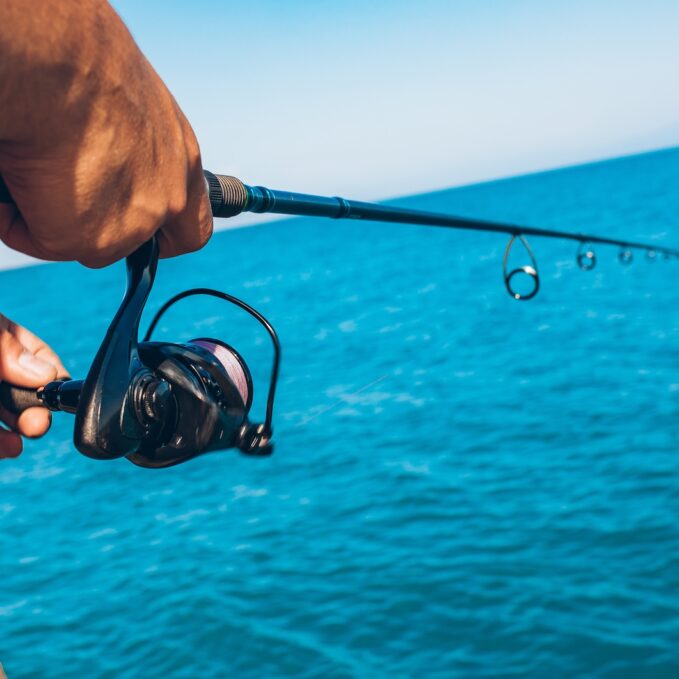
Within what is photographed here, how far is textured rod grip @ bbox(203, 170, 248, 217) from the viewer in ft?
5.27

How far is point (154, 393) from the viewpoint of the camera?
1359mm

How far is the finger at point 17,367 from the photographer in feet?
4.52

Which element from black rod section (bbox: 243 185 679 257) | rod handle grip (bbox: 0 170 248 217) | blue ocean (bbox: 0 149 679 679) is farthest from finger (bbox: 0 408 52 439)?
blue ocean (bbox: 0 149 679 679)

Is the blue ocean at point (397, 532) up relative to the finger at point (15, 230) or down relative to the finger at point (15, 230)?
down

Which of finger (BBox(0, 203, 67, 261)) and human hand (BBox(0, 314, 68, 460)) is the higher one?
finger (BBox(0, 203, 67, 261))

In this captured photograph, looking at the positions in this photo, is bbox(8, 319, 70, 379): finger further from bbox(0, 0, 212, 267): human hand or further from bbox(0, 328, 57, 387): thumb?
bbox(0, 0, 212, 267): human hand

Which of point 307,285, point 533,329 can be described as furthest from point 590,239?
point 307,285

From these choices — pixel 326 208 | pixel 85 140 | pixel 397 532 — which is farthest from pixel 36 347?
pixel 397 532

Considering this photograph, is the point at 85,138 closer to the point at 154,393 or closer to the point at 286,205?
the point at 154,393

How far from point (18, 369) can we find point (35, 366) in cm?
3

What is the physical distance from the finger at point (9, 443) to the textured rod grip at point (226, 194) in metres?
0.53

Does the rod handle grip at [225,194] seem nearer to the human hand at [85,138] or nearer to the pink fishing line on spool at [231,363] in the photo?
the pink fishing line on spool at [231,363]

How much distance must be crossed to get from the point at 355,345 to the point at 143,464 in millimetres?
25636

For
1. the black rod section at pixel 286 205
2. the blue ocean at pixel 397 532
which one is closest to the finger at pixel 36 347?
the black rod section at pixel 286 205
